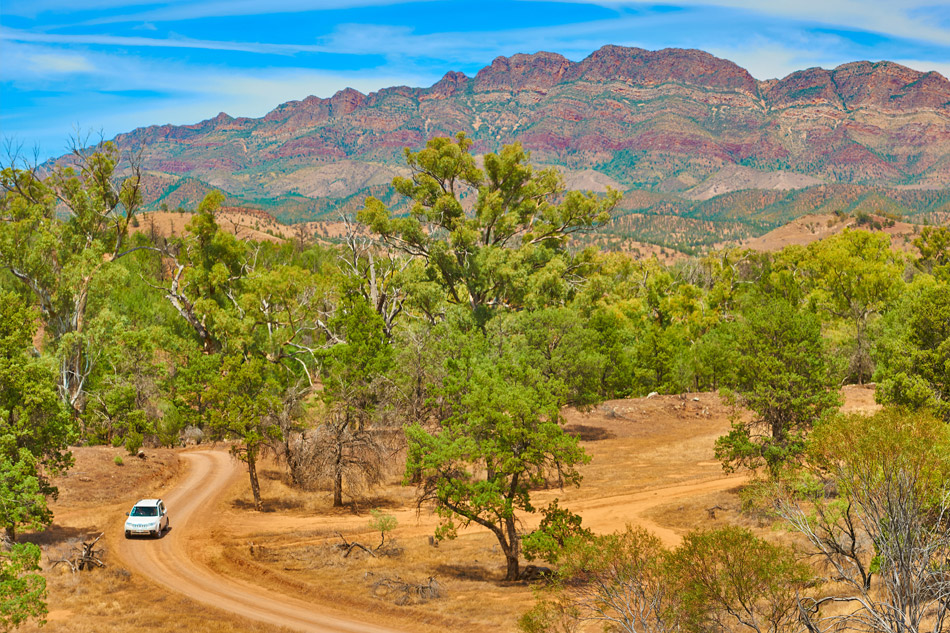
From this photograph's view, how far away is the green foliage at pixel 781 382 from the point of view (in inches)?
1245

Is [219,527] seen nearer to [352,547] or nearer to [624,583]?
[352,547]

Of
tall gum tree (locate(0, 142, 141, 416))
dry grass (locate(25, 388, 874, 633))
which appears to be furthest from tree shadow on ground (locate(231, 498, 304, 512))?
tall gum tree (locate(0, 142, 141, 416))

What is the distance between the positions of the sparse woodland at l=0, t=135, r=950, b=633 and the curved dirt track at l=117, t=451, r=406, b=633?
3.96m

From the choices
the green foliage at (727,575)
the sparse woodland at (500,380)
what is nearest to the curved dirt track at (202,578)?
the sparse woodland at (500,380)

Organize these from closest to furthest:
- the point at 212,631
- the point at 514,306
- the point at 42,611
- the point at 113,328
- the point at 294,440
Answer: the point at 42,611 → the point at 212,631 → the point at 294,440 → the point at 113,328 → the point at 514,306

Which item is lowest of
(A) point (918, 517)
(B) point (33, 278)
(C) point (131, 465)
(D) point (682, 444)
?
(D) point (682, 444)

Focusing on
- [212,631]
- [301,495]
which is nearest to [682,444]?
[301,495]

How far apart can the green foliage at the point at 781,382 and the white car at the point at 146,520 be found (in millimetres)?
25911

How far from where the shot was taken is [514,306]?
5738 cm

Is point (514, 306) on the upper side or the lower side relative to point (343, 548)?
upper

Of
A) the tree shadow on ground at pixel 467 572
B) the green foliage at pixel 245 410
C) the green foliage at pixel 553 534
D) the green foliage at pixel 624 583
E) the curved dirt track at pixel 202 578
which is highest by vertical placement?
the green foliage at pixel 245 410

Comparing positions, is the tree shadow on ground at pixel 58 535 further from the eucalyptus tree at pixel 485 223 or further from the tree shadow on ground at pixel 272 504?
the eucalyptus tree at pixel 485 223

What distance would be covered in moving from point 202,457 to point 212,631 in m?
29.0

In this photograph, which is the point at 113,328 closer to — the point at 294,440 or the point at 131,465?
the point at 131,465
